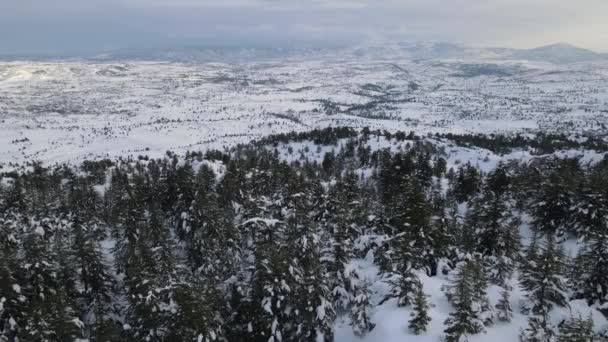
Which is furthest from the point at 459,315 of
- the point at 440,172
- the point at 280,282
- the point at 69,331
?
the point at 440,172

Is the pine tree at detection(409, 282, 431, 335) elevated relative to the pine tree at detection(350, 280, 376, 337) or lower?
elevated

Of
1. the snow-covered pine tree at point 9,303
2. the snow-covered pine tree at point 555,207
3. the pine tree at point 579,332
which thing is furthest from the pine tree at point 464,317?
the snow-covered pine tree at point 9,303

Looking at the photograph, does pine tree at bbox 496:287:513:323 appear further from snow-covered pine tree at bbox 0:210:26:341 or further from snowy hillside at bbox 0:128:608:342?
snow-covered pine tree at bbox 0:210:26:341

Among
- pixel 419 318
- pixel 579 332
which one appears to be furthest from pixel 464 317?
pixel 579 332

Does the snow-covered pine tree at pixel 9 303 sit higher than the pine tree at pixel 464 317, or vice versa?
the pine tree at pixel 464 317

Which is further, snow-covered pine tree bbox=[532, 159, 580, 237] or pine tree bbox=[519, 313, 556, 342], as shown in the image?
snow-covered pine tree bbox=[532, 159, 580, 237]

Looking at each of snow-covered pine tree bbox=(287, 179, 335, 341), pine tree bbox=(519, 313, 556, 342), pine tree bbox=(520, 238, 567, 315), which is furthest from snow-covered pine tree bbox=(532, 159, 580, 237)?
snow-covered pine tree bbox=(287, 179, 335, 341)

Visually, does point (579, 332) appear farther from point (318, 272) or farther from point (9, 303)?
point (9, 303)

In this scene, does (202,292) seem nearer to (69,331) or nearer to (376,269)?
(69,331)

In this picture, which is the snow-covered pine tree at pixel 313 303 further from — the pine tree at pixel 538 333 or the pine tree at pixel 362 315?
the pine tree at pixel 538 333

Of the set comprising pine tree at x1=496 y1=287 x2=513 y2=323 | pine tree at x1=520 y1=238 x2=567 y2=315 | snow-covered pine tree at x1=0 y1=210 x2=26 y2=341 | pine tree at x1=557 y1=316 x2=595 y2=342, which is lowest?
snow-covered pine tree at x1=0 y1=210 x2=26 y2=341

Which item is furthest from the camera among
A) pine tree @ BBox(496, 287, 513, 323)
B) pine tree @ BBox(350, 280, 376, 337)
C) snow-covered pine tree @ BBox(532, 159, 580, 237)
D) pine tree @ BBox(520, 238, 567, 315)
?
snow-covered pine tree @ BBox(532, 159, 580, 237)
